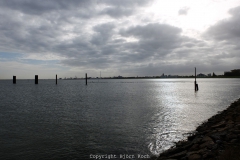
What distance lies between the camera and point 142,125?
16453 mm

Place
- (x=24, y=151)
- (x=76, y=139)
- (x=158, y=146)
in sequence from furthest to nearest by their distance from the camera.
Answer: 1. (x=76, y=139)
2. (x=158, y=146)
3. (x=24, y=151)

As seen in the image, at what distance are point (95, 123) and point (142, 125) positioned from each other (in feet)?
14.3

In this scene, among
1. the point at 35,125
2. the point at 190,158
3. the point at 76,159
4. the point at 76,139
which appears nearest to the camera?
the point at 190,158

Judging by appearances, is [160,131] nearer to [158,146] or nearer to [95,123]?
[158,146]

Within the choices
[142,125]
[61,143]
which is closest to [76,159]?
[61,143]

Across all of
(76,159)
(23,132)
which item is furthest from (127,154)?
(23,132)

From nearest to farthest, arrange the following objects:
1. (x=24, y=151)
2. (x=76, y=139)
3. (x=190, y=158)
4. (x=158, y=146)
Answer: (x=190, y=158) → (x=24, y=151) → (x=158, y=146) → (x=76, y=139)

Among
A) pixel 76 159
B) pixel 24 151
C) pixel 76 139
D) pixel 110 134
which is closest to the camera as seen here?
pixel 76 159

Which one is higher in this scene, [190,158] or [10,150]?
[190,158]

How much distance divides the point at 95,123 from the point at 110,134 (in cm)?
374

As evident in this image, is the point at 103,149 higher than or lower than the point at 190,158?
lower

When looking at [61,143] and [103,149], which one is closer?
[103,149]

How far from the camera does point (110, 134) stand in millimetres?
13852

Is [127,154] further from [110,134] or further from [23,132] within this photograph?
[23,132]
